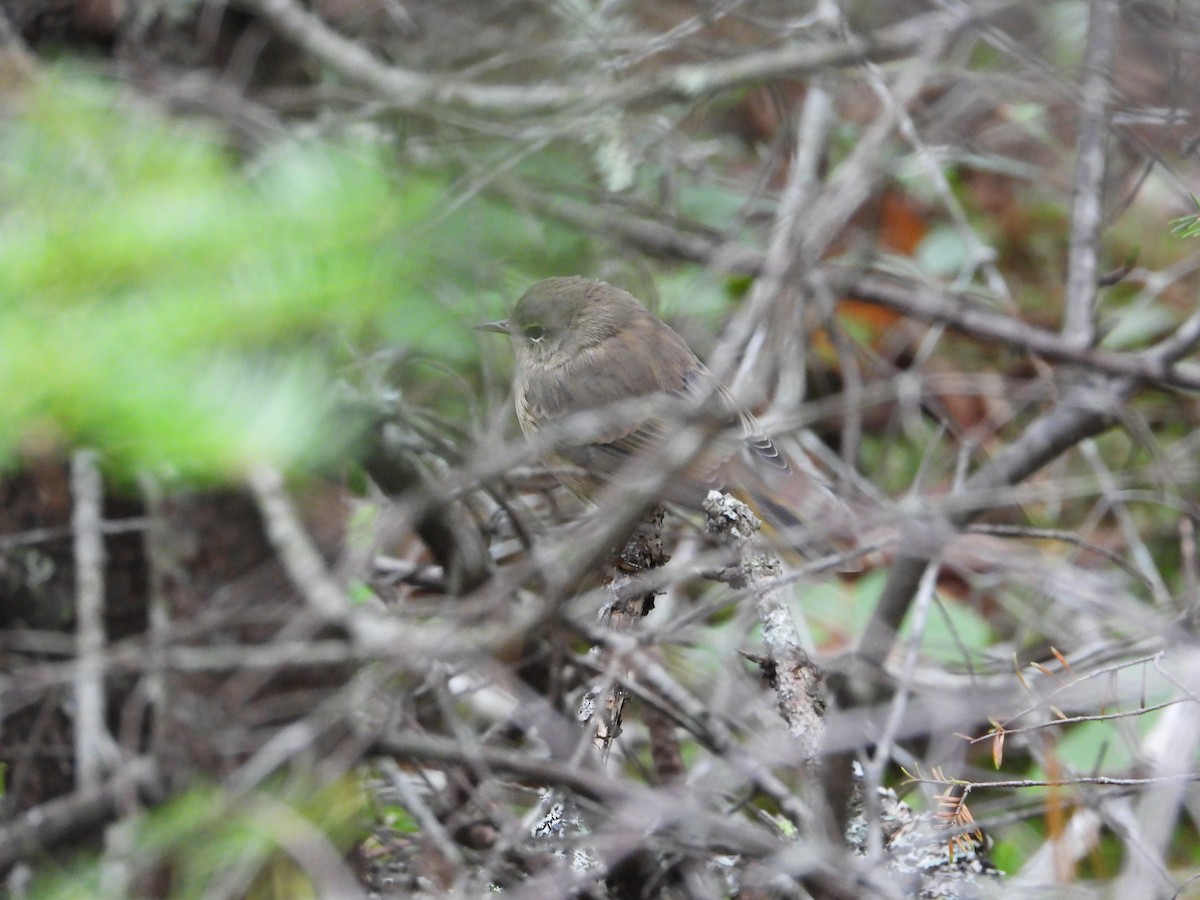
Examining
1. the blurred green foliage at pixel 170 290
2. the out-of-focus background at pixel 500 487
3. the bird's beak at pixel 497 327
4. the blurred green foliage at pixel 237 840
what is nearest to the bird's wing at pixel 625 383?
the out-of-focus background at pixel 500 487

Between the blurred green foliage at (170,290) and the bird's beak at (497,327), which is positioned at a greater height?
the blurred green foliage at (170,290)

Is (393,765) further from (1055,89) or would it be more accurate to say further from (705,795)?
(1055,89)

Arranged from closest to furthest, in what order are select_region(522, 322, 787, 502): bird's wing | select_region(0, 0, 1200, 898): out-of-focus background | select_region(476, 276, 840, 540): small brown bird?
select_region(0, 0, 1200, 898): out-of-focus background
select_region(476, 276, 840, 540): small brown bird
select_region(522, 322, 787, 502): bird's wing

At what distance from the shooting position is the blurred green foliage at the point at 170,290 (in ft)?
3.47

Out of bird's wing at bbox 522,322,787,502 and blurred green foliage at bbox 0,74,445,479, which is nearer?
blurred green foliage at bbox 0,74,445,479

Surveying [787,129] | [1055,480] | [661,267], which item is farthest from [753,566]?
[1055,480]

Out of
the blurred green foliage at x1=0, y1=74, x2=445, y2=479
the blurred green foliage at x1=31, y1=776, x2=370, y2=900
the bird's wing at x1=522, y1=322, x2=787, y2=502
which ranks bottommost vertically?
the blurred green foliage at x1=31, y1=776, x2=370, y2=900

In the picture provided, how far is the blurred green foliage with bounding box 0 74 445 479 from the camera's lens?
1057mm

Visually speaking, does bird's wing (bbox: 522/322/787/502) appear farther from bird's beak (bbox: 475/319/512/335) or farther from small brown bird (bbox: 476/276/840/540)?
bird's beak (bbox: 475/319/512/335)

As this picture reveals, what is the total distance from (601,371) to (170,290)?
2347 mm

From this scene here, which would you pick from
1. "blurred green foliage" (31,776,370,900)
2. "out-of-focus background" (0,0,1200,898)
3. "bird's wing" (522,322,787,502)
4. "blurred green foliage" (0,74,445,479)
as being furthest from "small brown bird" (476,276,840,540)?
"blurred green foliage" (0,74,445,479)

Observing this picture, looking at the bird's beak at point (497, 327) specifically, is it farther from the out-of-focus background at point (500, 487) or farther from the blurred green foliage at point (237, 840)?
the blurred green foliage at point (237, 840)

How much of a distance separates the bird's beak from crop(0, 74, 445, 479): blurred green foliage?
1656 mm

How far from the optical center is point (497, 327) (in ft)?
11.0
